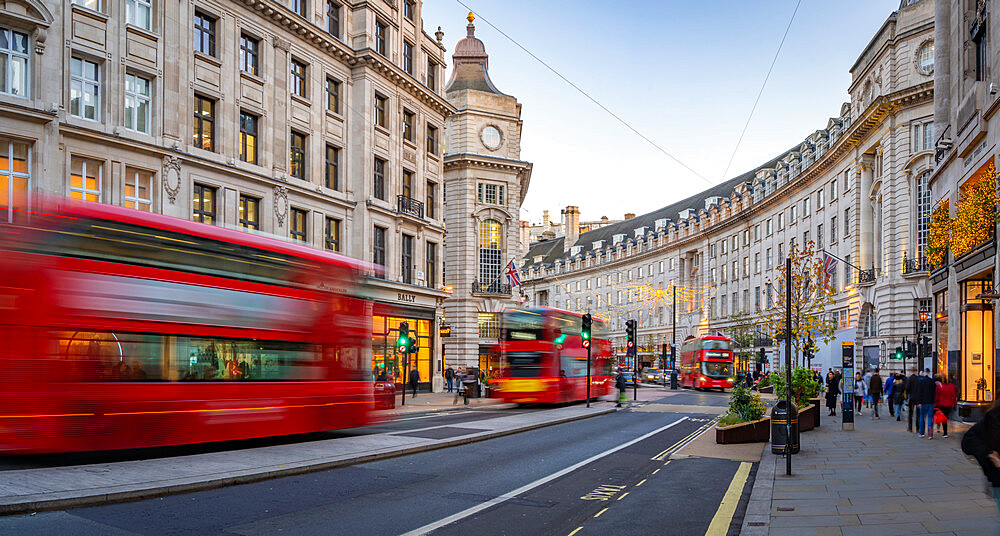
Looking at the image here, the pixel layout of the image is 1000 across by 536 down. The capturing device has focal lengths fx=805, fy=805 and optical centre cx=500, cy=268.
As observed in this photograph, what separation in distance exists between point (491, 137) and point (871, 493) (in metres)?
47.1

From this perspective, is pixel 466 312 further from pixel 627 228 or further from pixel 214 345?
pixel 627 228

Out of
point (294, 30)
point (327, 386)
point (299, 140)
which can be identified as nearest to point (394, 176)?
point (299, 140)

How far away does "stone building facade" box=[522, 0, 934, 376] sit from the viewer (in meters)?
45.6

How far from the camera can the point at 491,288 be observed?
54.8 meters

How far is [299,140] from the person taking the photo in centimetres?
3359

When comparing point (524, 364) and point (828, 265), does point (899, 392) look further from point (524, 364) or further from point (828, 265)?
point (524, 364)

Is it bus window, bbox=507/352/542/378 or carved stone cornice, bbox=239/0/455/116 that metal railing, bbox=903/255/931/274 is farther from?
carved stone cornice, bbox=239/0/455/116

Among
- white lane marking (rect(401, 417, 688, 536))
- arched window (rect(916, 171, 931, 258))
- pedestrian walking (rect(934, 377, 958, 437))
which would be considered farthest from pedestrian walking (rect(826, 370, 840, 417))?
arched window (rect(916, 171, 931, 258))

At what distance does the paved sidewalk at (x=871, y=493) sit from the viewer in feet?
29.4

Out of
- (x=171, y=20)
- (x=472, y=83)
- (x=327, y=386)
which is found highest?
(x=472, y=83)

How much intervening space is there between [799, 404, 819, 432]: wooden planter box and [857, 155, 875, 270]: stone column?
31.3 m

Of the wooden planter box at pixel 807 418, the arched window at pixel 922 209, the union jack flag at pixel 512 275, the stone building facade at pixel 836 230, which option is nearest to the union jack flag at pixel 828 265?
the stone building facade at pixel 836 230

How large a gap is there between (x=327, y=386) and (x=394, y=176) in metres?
23.5

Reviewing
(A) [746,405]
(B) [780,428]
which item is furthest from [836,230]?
(B) [780,428]
